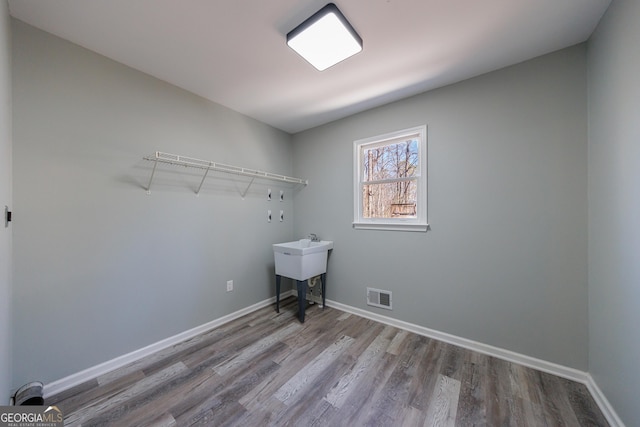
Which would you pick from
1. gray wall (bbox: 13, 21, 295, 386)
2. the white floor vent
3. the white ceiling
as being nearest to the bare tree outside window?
the white ceiling

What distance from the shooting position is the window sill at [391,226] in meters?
2.36

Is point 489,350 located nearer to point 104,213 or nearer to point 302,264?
point 302,264

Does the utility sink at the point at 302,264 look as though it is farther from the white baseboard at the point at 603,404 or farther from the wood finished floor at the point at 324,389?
the white baseboard at the point at 603,404

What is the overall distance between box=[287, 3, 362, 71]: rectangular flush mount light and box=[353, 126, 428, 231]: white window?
1.13 metres

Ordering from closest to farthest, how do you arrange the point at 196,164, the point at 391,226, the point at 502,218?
the point at 502,218
the point at 196,164
the point at 391,226

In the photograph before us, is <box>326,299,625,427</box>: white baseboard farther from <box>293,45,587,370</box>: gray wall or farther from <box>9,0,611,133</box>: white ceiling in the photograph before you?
<box>9,0,611,133</box>: white ceiling

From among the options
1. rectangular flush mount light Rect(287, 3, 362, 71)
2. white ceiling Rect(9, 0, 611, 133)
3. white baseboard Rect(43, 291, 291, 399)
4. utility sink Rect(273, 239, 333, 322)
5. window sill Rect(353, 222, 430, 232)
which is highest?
white ceiling Rect(9, 0, 611, 133)

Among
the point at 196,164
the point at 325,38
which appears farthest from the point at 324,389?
the point at 325,38

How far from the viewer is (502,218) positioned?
195cm

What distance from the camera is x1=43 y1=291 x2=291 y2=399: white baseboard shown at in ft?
5.26

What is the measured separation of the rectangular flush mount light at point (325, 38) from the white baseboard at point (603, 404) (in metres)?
2.69

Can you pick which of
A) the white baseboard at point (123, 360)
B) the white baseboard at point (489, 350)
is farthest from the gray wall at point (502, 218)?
the white baseboard at point (123, 360)

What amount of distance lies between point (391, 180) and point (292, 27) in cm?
169

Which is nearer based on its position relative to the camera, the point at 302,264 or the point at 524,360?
the point at 524,360
